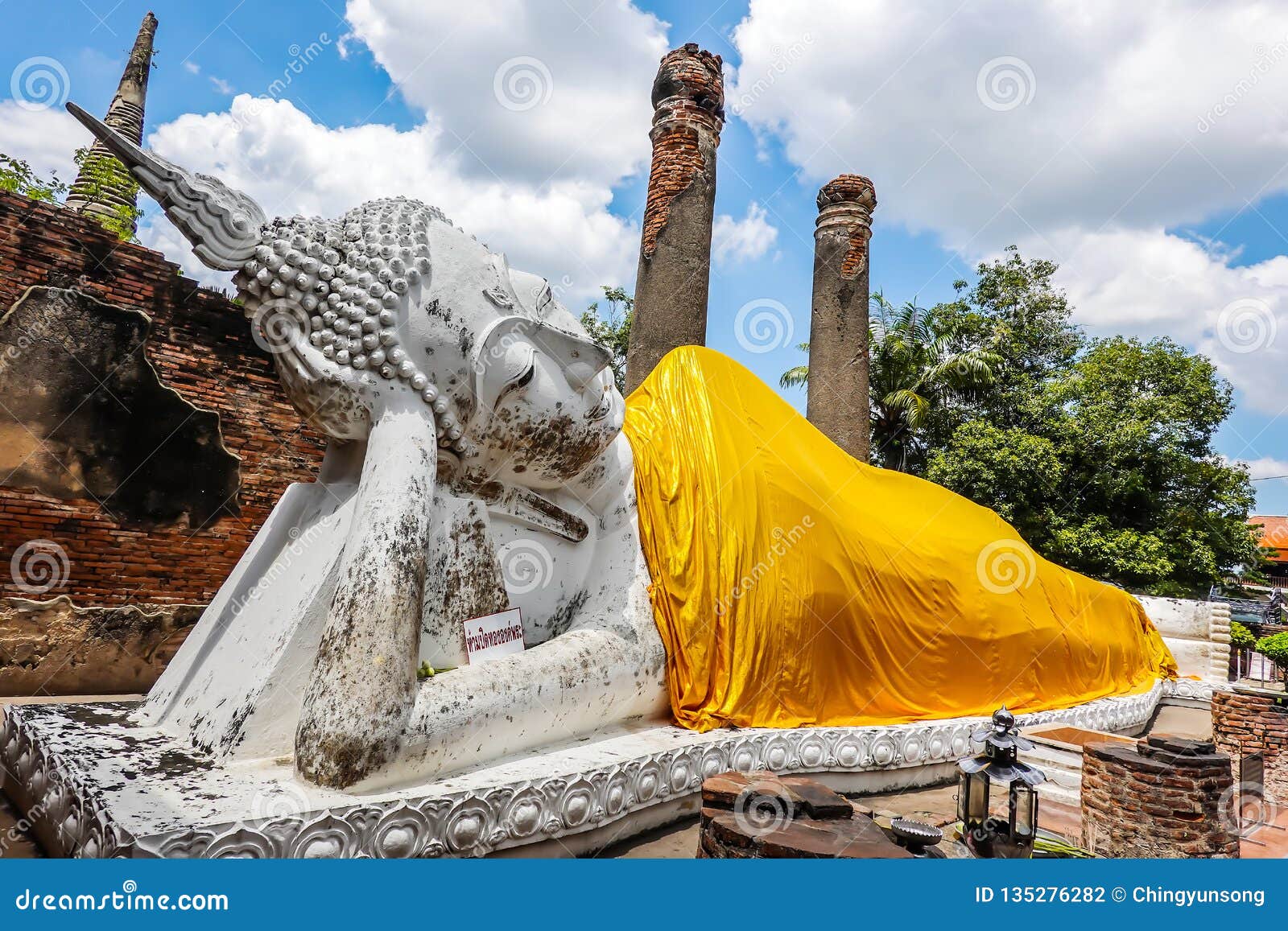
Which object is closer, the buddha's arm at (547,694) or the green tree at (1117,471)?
the buddha's arm at (547,694)

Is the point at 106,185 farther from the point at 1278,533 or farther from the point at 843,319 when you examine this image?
the point at 1278,533

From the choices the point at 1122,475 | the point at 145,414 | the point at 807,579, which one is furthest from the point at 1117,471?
the point at 145,414

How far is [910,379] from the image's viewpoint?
568 inches

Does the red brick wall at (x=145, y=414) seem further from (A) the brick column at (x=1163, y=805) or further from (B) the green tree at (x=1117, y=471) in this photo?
(B) the green tree at (x=1117, y=471)

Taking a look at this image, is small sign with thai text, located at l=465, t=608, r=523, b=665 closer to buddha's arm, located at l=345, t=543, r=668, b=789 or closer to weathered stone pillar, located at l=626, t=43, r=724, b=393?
buddha's arm, located at l=345, t=543, r=668, b=789

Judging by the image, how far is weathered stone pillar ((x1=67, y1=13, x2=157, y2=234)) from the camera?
887 cm

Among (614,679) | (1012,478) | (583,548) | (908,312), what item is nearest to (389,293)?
(583,548)

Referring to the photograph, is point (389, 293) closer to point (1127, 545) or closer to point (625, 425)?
point (625, 425)

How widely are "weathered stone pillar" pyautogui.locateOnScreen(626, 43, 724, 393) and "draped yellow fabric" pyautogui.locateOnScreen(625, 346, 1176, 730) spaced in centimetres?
390

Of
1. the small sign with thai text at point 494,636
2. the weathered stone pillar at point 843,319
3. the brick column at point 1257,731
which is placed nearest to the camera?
the small sign with thai text at point 494,636

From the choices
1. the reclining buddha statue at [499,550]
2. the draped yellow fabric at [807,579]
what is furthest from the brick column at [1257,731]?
the reclining buddha statue at [499,550]

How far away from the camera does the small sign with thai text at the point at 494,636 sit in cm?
257

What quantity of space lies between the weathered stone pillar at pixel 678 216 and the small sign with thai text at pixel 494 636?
5.53 metres

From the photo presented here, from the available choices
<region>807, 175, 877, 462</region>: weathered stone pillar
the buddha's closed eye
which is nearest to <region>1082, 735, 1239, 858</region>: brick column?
the buddha's closed eye
